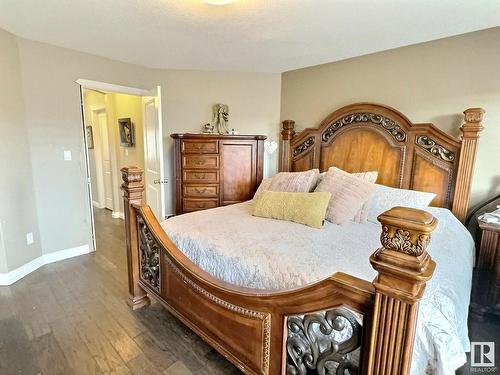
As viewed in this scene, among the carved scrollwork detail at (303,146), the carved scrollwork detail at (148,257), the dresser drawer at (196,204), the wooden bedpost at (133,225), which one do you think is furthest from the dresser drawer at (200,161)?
the carved scrollwork detail at (148,257)

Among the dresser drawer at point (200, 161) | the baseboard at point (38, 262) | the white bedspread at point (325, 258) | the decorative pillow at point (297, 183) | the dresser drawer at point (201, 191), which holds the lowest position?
the baseboard at point (38, 262)

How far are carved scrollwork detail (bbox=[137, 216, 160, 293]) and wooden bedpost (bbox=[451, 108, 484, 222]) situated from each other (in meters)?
2.48

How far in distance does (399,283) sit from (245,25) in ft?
7.24

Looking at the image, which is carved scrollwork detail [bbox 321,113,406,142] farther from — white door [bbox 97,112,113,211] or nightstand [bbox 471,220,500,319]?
white door [bbox 97,112,113,211]

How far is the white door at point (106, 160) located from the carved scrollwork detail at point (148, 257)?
3369 millimetres

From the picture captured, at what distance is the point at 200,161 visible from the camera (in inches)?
133

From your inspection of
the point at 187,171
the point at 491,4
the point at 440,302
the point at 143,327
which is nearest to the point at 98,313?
the point at 143,327

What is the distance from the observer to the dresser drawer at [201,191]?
11.3 feet

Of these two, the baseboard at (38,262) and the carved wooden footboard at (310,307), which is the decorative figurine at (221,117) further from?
the baseboard at (38,262)

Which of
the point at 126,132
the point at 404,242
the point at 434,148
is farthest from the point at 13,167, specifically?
the point at 434,148

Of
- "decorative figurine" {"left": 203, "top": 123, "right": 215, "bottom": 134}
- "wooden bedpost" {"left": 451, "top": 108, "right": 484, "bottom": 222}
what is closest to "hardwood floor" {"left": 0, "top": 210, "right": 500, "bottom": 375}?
"wooden bedpost" {"left": 451, "top": 108, "right": 484, "bottom": 222}

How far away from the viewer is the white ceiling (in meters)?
1.92

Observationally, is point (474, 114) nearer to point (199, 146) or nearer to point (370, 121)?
point (370, 121)

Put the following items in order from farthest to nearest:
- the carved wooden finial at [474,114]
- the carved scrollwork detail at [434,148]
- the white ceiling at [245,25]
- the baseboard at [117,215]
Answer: the baseboard at [117,215], the carved scrollwork detail at [434,148], the carved wooden finial at [474,114], the white ceiling at [245,25]
